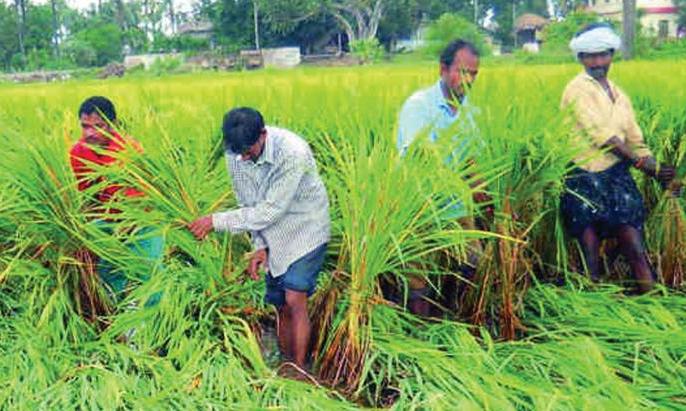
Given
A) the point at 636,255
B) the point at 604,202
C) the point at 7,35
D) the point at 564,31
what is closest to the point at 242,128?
the point at 604,202

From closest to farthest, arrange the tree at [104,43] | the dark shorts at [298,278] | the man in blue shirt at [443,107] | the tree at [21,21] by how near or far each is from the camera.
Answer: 1. the dark shorts at [298,278]
2. the man in blue shirt at [443,107]
3. the tree at [104,43]
4. the tree at [21,21]

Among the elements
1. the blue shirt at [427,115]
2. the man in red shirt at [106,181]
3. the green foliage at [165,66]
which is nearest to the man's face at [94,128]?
the man in red shirt at [106,181]

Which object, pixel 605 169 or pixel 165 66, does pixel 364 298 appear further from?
pixel 165 66

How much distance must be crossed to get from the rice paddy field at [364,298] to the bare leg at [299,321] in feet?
0.31

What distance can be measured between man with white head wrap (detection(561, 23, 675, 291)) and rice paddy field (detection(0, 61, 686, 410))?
0.42 ft

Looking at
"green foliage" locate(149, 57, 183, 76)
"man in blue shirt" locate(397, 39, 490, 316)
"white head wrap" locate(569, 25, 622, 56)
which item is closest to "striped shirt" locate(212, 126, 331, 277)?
"man in blue shirt" locate(397, 39, 490, 316)

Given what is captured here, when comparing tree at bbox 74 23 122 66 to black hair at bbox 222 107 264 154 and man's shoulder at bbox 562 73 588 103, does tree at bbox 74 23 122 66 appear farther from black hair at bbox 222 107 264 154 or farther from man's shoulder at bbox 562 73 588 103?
black hair at bbox 222 107 264 154

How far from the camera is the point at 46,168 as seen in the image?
11.1ft

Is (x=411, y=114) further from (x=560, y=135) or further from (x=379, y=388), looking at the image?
(x=379, y=388)

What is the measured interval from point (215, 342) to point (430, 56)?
30.7 meters

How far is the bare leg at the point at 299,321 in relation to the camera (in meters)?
3.09

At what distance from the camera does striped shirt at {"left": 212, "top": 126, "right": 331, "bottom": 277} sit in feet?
9.81

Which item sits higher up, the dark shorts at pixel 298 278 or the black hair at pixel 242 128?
the black hair at pixel 242 128

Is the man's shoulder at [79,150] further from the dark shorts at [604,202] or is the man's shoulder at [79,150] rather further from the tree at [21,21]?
the tree at [21,21]
